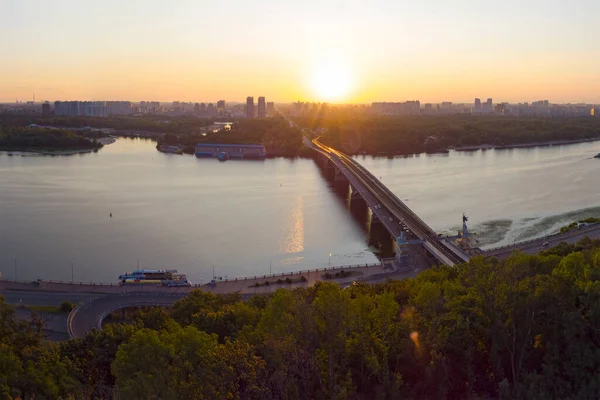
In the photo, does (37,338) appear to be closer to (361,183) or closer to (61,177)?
(361,183)

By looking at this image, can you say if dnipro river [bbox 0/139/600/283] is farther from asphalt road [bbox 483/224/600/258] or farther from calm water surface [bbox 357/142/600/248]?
asphalt road [bbox 483/224/600/258]

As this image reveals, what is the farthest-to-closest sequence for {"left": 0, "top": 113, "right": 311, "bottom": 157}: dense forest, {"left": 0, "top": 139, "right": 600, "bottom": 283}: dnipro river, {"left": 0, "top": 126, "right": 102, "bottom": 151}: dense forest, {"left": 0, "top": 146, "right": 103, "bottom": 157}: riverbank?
{"left": 0, "top": 113, "right": 311, "bottom": 157}: dense forest < {"left": 0, "top": 126, "right": 102, "bottom": 151}: dense forest < {"left": 0, "top": 146, "right": 103, "bottom": 157}: riverbank < {"left": 0, "top": 139, "right": 600, "bottom": 283}: dnipro river

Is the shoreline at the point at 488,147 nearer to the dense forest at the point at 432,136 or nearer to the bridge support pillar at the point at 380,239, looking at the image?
the dense forest at the point at 432,136

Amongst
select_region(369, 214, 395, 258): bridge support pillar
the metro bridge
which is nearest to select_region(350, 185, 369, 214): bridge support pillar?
the metro bridge

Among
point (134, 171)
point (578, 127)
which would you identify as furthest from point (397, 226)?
point (578, 127)

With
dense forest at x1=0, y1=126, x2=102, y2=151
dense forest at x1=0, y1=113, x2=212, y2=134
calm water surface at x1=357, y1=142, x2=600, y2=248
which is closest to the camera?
calm water surface at x1=357, y1=142, x2=600, y2=248

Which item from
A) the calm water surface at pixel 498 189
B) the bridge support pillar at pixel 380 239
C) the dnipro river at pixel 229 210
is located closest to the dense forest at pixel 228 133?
the calm water surface at pixel 498 189
